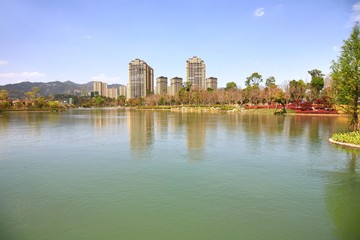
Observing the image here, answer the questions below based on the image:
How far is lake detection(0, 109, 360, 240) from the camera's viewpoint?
7.31 metres

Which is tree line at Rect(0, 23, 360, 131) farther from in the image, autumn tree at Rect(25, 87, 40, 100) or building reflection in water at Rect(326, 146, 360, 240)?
building reflection in water at Rect(326, 146, 360, 240)

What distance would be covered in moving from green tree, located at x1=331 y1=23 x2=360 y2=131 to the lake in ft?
19.6

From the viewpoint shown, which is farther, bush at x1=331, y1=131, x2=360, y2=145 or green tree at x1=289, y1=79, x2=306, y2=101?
green tree at x1=289, y1=79, x2=306, y2=101

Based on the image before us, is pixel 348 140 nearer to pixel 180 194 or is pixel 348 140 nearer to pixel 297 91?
pixel 180 194

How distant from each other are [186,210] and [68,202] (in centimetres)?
407

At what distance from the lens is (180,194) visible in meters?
9.76

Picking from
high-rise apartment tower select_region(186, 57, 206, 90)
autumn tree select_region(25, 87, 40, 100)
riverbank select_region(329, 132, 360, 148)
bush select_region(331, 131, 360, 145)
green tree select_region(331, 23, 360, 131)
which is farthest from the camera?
high-rise apartment tower select_region(186, 57, 206, 90)

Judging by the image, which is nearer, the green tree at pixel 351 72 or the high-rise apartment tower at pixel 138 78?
the green tree at pixel 351 72

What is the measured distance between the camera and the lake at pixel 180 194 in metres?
7.31

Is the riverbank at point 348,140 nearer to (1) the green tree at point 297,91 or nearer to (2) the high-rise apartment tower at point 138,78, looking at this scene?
(1) the green tree at point 297,91

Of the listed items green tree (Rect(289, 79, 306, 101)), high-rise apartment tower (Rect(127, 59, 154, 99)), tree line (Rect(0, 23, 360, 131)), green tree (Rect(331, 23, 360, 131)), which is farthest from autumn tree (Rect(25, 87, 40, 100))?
green tree (Rect(331, 23, 360, 131))

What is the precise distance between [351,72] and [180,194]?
18982 millimetres

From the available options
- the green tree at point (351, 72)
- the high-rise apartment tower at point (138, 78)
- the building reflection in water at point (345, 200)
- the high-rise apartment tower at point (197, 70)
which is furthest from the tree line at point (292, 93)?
the high-rise apartment tower at point (197, 70)

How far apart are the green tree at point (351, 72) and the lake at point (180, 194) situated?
597cm
